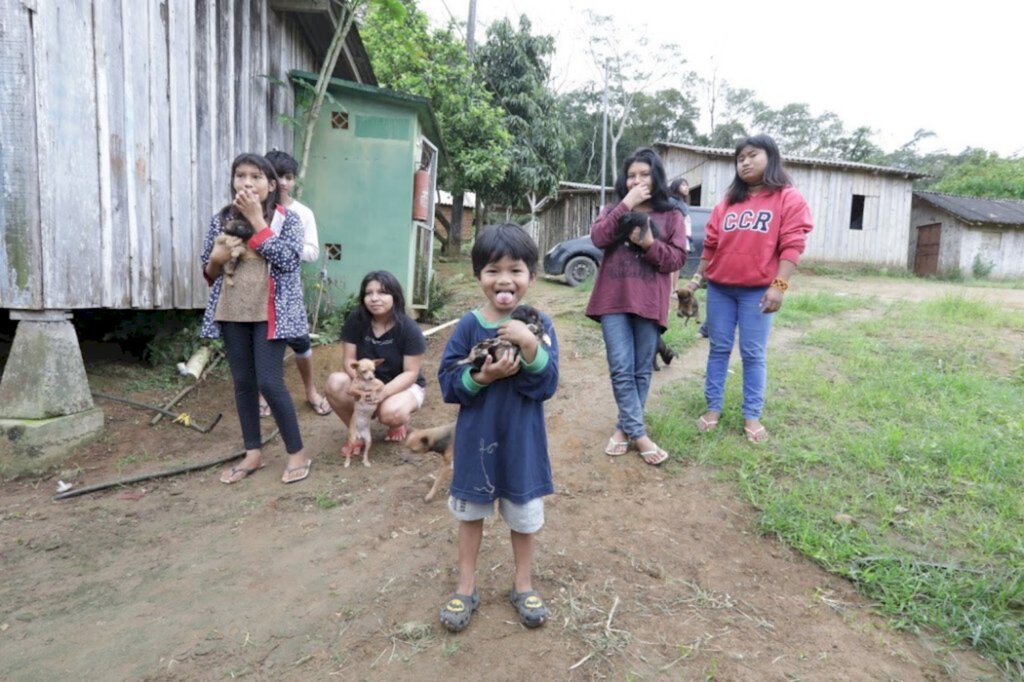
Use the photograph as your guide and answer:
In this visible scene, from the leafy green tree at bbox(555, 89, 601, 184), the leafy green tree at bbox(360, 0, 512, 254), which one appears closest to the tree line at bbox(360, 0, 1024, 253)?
the leafy green tree at bbox(360, 0, 512, 254)

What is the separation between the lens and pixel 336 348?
5590mm

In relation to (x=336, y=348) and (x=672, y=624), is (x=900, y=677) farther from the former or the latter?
(x=336, y=348)

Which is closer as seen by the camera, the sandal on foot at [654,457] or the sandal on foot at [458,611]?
the sandal on foot at [458,611]

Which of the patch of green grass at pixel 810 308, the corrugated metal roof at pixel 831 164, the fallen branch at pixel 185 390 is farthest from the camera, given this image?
the corrugated metal roof at pixel 831 164

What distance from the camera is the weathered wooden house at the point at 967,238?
18.3 meters

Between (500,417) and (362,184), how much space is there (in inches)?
222

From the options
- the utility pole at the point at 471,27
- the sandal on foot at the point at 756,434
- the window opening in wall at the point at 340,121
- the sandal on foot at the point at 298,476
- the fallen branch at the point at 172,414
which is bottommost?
the sandal on foot at the point at 298,476

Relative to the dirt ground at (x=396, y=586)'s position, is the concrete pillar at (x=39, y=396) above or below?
above

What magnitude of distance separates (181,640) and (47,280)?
8.78 ft

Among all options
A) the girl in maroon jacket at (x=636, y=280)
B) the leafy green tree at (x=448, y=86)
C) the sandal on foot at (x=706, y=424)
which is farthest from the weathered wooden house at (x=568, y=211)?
the girl in maroon jacket at (x=636, y=280)

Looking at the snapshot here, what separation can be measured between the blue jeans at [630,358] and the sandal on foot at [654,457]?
0.11 meters

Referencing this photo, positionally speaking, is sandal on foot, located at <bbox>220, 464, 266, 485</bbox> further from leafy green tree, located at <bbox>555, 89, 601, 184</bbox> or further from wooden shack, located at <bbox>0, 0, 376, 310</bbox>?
leafy green tree, located at <bbox>555, 89, 601, 184</bbox>

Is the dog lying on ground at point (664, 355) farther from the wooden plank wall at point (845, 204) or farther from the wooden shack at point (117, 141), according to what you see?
the wooden plank wall at point (845, 204)

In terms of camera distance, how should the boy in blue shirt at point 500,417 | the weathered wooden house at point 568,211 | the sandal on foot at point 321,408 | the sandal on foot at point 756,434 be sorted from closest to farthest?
the boy in blue shirt at point 500,417 → the sandal on foot at point 756,434 → the sandal on foot at point 321,408 → the weathered wooden house at point 568,211
